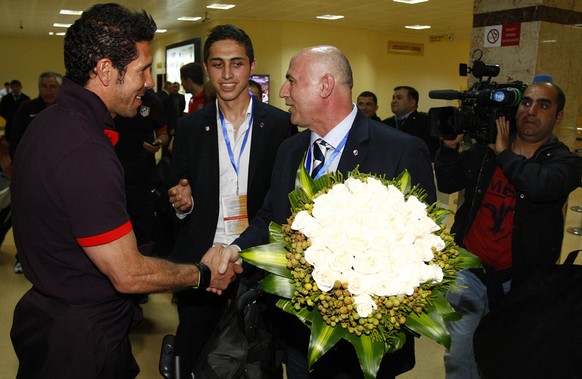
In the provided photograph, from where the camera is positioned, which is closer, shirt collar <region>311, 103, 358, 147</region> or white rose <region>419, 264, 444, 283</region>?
white rose <region>419, 264, 444, 283</region>

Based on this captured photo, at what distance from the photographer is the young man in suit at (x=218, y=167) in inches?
94.5

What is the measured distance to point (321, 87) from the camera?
1.88 m

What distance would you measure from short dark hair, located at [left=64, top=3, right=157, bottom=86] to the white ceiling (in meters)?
9.66

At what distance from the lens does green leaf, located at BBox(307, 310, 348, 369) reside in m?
1.12

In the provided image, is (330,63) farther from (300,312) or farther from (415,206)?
(300,312)

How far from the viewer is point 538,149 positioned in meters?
2.52

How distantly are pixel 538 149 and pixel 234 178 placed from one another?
4.99ft

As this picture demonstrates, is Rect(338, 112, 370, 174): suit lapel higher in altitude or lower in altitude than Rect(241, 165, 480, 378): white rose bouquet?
higher

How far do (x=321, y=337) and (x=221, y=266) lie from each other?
0.83 meters

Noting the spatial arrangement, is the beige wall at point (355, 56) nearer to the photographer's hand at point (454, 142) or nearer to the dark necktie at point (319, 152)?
the photographer's hand at point (454, 142)

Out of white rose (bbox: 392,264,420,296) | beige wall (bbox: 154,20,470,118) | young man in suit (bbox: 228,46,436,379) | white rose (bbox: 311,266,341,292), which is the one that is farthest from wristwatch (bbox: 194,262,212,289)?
beige wall (bbox: 154,20,470,118)

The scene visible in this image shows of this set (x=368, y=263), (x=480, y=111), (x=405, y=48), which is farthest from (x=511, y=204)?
(x=405, y=48)

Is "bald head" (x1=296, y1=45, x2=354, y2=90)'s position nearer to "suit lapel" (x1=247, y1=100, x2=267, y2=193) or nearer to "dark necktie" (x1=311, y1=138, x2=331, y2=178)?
"dark necktie" (x1=311, y1=138, x2=331, y2=178)

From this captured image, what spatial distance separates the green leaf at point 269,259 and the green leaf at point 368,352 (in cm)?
22
